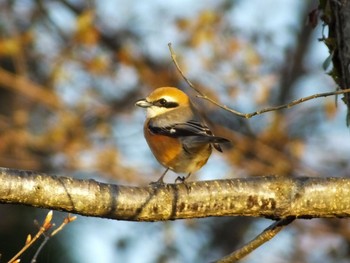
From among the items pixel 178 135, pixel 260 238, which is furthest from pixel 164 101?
pixel 260 238

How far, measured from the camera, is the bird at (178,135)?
4770 mm

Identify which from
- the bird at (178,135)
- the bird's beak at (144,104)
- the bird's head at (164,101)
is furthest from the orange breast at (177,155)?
the bird's beak at (144,104)

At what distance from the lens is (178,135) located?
488 cm

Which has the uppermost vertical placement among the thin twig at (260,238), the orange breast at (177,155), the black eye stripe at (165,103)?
the black eye stripe at (165,103)

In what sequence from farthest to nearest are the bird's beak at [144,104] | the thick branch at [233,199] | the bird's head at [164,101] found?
1. the bird's beak at [144,104]
2. the bird's head at [164,101]
3. the thick branch at [233,199]

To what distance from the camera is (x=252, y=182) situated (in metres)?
3.22

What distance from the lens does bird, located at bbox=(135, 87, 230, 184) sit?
15.6 ft

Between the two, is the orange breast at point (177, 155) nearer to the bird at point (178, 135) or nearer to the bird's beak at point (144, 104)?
the bird at point (178, 135)

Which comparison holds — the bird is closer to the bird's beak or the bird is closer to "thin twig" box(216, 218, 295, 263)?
the bird's beak

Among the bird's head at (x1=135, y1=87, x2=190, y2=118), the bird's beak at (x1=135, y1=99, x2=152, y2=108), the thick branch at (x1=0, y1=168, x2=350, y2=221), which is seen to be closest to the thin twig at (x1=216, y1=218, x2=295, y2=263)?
the thick branch at (x1=0, y1=168, x2=350, y2=221)

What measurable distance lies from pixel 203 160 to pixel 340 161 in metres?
4.44

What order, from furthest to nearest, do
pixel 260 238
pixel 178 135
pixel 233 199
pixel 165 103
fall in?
1. pixel 165 103
2. pixel 178 135
3. pixel 260 238
4. pixel 233 199

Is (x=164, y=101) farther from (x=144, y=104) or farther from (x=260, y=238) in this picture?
(x=260, y=238)

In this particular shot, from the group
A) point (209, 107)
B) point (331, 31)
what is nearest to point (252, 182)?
point (331, 31)
